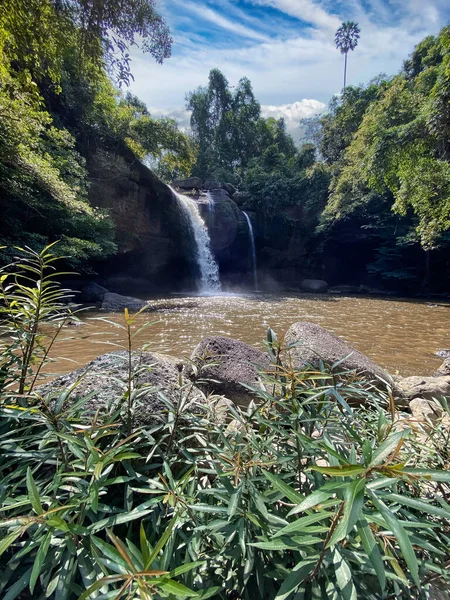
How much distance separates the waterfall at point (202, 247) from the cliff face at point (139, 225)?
1.89ft

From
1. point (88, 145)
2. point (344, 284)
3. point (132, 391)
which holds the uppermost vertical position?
point (88, 145)

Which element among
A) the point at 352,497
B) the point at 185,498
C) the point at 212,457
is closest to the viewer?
the point at 352,497

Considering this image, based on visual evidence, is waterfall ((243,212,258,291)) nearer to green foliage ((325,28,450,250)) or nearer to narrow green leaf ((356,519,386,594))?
green foliage ((325,28,450,250))

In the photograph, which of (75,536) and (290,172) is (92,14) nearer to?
(75,536)

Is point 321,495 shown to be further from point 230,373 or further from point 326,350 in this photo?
point 326,350

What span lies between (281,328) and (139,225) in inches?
396

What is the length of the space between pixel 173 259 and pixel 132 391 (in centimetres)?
1630

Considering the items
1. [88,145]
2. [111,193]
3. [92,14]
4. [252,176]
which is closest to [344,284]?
[252,176]

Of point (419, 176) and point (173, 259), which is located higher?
point (419, 176)

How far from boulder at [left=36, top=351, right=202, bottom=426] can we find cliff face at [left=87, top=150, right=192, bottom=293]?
43.1ft

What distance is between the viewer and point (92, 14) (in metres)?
4.23

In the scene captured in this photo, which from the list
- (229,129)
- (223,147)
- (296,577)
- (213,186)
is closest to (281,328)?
(296,577)

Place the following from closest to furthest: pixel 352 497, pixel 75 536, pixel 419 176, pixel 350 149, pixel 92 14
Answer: pixel 352 497, pixel 75 536, pixel 92 14, pixel 419 176, pixel 350 149

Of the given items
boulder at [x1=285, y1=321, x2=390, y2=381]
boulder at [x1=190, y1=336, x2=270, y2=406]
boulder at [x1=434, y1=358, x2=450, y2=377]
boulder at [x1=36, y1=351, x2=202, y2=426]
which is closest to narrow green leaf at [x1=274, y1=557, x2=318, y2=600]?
boulder at [x1=36, y1=351, x2=202, y2=426]
